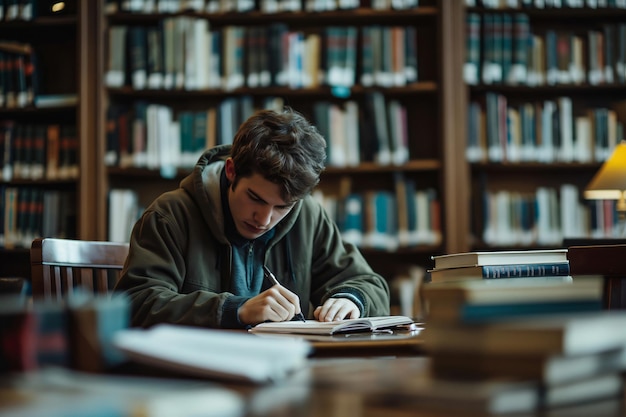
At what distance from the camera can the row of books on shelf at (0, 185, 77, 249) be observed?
3.61m

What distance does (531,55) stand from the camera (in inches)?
142

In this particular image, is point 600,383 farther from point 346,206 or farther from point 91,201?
point 91,201

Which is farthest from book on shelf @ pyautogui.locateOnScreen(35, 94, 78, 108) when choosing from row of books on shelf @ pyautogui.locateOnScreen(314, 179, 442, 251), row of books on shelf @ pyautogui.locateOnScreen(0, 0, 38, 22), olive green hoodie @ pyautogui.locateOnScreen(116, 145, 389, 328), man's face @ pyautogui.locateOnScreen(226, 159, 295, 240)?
man's face @ pyautogui.locateOnScreen(226, 159, 295, 240)

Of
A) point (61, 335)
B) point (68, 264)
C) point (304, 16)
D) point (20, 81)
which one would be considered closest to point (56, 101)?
point (20, 81)

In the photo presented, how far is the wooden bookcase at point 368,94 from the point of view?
3.51m

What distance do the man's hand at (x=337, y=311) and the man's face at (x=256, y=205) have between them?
0.28 meters

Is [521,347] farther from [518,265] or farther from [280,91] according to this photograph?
[280,91]

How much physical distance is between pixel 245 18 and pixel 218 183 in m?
1.79

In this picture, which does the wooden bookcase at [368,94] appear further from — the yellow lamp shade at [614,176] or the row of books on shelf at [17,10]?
the yellow lamp shade at [614,176]

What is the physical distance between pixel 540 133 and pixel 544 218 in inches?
15.1

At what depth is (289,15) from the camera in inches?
141

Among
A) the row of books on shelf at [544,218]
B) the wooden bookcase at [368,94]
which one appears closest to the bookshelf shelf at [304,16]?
the wooden bookcase at [368,94]

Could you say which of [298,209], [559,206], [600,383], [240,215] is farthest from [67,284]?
[559,206]

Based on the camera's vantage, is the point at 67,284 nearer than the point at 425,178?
Yes
